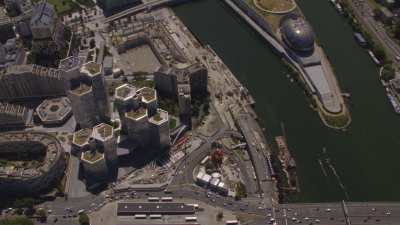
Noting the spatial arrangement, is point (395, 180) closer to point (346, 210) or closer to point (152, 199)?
point (346, 210)

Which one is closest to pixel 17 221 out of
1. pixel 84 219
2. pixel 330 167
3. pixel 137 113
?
pixel 84 219

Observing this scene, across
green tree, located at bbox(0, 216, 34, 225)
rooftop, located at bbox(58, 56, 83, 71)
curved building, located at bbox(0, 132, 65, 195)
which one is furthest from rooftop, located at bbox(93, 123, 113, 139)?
green tree, located at bbox(0, 216, 34, 225)

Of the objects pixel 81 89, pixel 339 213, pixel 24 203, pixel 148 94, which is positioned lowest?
pixel 339 213

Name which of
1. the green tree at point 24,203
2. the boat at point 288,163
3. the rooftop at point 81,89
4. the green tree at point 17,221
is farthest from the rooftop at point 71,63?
the boat at point 288,163

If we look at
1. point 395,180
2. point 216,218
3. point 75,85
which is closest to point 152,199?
point 216,218

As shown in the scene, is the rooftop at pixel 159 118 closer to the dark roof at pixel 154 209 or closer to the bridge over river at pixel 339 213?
the dark roof at pixel 154 209

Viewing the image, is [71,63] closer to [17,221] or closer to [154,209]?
[17,221]

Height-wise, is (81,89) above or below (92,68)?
below
